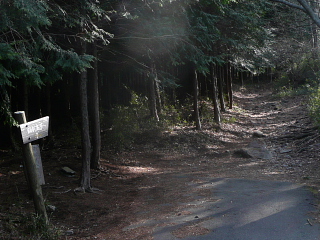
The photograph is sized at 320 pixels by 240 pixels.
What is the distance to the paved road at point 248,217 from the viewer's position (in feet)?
19.2

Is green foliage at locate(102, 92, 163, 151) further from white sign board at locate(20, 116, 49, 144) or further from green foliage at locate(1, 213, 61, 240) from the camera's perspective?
white sign board at locate(20, 116, 49, 144)

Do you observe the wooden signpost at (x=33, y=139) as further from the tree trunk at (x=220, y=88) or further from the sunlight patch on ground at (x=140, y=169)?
the tree trunk at (x=220, y=88)

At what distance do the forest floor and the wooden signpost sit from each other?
665 millimetres

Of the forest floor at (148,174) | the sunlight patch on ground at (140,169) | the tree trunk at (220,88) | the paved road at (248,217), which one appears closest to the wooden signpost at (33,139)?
the forest floor at (148,174)

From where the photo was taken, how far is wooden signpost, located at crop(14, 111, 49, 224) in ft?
18.6

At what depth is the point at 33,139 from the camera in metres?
5.76

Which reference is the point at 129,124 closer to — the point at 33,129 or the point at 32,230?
the point at 32,230

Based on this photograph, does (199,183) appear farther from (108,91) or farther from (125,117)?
(108,91)

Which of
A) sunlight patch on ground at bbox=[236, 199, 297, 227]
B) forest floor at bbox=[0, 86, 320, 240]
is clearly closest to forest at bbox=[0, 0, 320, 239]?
forest floor at bbox=[0, 86, 320, 240]

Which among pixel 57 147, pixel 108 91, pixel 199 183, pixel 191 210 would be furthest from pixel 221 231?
pixel 108 91

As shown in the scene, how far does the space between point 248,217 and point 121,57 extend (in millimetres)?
8249

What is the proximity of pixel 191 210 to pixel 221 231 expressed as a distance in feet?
4.94

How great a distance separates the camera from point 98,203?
8992 millimetres

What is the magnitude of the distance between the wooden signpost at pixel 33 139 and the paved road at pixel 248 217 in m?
1.99
